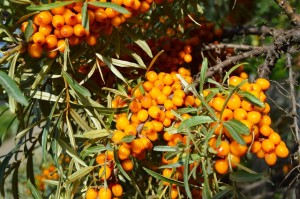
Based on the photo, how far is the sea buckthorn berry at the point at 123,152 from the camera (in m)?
0.81

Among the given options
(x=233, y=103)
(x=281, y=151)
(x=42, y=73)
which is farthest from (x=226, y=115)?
(x=42, y=73)

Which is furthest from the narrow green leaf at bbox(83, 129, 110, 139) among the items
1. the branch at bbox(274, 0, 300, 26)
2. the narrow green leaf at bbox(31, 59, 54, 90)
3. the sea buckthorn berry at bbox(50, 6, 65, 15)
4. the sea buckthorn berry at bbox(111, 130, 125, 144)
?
the branch at bbox(274, 0, 300, 26)

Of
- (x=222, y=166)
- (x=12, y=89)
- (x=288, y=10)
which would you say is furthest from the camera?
(x=288, y=10)

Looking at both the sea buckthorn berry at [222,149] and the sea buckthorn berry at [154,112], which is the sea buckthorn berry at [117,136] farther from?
the sea buckthorn berry at [222,149]

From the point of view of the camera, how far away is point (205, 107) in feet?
2.70

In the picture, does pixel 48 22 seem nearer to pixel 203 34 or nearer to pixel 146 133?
pixel 146 133

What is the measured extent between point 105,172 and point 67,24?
0.94ft

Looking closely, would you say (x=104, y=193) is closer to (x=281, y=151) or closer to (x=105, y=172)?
(x=105, y=172)

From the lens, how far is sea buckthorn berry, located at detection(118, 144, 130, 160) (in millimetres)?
808

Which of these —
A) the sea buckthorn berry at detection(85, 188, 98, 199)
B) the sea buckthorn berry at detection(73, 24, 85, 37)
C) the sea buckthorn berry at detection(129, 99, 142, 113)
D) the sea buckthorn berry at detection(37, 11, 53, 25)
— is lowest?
the sea buckthorn berry at detection(85, 188, 98, 199)

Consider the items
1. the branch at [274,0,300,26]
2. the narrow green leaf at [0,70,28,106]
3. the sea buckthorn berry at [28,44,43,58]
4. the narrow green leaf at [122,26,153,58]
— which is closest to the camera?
the narrow green leaf at [0,70,28,106]

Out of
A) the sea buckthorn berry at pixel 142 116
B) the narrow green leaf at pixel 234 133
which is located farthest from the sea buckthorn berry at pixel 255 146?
the sea buckthorn berry at pixel 142 116

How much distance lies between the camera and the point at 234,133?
724 millimetres

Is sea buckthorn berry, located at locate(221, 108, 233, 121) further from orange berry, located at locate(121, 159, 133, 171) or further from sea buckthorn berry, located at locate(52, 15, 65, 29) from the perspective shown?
sea buckthorn berry, located at locate(52, 15, 65, 29)
